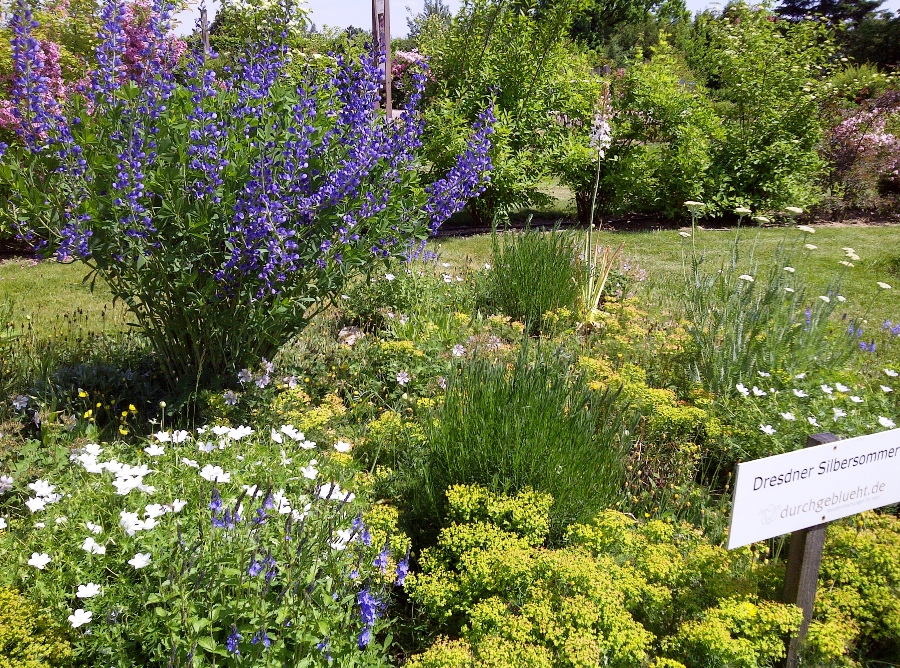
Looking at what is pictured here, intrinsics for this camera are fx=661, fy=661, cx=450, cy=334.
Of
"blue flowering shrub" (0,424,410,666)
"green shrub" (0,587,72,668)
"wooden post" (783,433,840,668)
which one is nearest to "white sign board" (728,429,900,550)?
"wooden post" (783,433,840,668)

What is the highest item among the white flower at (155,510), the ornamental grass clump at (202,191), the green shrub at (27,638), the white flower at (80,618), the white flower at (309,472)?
the ornamental grass clump at (202,191)

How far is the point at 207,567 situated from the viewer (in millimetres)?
1683

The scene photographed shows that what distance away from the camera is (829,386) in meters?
3.12

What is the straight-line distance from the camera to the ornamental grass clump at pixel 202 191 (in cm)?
265

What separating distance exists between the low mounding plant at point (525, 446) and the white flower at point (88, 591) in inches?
44.0

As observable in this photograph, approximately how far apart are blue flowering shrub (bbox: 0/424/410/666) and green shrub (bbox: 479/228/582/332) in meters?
2.50

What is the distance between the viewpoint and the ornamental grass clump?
2.65m

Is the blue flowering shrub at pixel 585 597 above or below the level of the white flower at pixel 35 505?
below

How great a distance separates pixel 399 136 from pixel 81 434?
80.7 inches

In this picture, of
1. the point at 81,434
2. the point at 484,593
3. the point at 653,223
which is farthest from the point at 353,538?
the point at 653,223

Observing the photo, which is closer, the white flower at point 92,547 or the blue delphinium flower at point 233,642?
the blue delphinium flower at point 233,642

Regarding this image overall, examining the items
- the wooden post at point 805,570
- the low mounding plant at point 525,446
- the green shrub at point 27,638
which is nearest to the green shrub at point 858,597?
the wooden post at point 805,570

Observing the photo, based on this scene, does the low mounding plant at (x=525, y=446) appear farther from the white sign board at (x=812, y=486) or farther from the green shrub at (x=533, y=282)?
the green shrub at (x=533, y=282)

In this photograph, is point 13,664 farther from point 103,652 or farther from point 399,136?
point 399,136
